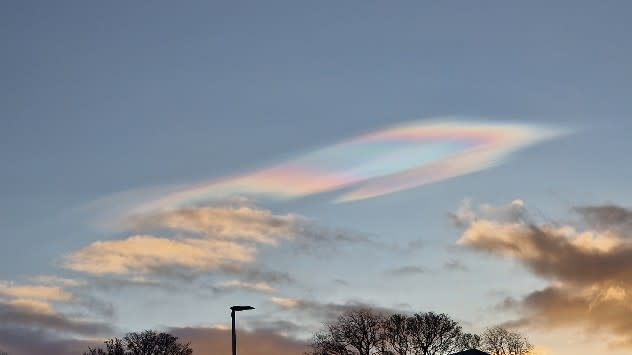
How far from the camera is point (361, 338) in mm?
117000

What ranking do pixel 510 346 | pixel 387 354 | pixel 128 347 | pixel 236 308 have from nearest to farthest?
pixel 236 308, pixel 387 354, pixel 128 347, pixel 510 346

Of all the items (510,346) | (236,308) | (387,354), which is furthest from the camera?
(510,346)

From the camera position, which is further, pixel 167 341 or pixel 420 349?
pixel 167 341

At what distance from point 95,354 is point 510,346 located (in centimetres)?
7229

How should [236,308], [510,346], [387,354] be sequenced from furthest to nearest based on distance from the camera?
[510,346], [387,354], [236,308]

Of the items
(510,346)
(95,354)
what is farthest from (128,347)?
(510,346)

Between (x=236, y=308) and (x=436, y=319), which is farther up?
(x=436, y=319)

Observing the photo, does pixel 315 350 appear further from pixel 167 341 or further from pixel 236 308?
pixel 236 308

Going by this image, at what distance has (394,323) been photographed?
117m

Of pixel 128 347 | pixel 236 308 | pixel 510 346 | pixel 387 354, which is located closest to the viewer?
pixel 236 308

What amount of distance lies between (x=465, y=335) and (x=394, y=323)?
17.6 metres

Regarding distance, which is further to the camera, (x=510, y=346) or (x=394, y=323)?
(x=510, y=346)

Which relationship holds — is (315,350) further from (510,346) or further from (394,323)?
(510,346)

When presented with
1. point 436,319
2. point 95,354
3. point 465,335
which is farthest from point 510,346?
point 95,354
